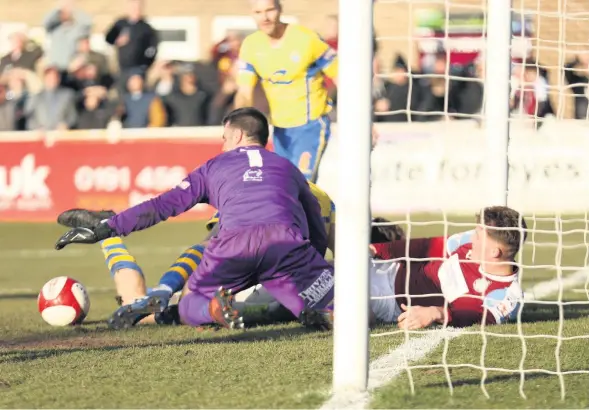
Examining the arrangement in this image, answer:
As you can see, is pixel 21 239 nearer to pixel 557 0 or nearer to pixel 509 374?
pixel 557 0

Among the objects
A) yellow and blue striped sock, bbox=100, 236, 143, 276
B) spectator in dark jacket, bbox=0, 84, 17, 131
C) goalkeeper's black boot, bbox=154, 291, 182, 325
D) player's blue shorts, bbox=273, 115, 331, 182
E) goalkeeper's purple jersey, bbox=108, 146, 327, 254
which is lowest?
goalkeeper's black boot, bbox=154, 291, 182, 325

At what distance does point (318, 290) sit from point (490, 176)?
178 cm

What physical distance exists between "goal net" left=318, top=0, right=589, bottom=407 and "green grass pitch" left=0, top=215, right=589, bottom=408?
2cm

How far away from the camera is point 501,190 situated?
884cm

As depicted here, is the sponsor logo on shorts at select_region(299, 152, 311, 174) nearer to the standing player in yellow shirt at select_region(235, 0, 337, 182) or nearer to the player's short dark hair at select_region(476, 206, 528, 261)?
the standing player in yellow shirt at select_region(235, 0, 337, 182)

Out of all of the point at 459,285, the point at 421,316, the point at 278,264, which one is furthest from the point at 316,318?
the point at 459,285

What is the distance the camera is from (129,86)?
1927 cm

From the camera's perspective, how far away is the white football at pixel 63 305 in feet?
27.7

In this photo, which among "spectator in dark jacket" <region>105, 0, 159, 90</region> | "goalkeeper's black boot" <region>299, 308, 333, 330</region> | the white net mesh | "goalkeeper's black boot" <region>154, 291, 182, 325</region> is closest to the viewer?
"goalkeeper's black boot" <region>299, 308, 333, 330</region>

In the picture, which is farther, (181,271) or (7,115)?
(7,115)

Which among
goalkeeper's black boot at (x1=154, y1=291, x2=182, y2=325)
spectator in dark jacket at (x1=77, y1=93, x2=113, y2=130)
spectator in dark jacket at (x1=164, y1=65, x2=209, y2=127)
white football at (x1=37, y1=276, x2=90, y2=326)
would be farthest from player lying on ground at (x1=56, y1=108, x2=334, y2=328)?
spectator in dark jacket at (x1=77, y1=93, x2=113, y2=130)

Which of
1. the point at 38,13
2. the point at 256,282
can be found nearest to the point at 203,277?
the point at 256,282

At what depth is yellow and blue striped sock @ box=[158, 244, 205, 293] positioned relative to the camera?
27.9 feet

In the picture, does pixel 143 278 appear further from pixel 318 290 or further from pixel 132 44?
pixel 132 44
